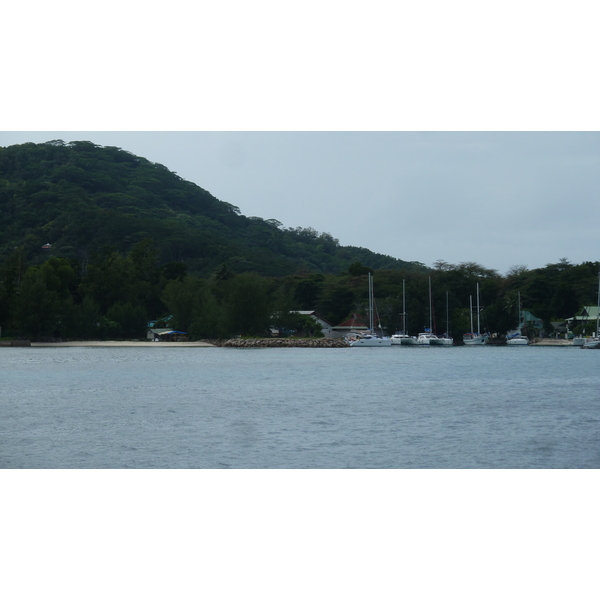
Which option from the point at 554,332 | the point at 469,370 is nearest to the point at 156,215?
the point at 554,332

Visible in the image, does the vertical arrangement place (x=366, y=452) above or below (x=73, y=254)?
below

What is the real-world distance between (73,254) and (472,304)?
5172cm

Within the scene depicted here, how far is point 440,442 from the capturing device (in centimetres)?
1486

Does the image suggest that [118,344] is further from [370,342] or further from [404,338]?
[404,338]

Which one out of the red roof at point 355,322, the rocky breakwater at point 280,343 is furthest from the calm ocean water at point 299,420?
the red roof at point 355,322

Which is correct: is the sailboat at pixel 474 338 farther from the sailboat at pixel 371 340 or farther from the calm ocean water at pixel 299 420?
the calm ocean water at pixel 299 420

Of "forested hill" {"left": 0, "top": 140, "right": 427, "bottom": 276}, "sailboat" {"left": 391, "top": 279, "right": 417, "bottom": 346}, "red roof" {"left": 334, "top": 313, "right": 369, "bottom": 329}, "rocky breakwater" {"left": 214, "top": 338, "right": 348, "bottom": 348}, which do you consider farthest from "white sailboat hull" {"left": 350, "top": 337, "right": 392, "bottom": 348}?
"forested hill" {"left": 0, "top": 140, "right": 427, "bottom": 276}

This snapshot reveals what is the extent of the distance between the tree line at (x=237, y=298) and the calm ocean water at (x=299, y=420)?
113 feet

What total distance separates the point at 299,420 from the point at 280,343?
1872 inches

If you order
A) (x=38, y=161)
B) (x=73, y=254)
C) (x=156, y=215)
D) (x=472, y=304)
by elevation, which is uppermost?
(x=38, y=161)

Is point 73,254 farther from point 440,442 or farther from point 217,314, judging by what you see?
point 440,442

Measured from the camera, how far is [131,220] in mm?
105938

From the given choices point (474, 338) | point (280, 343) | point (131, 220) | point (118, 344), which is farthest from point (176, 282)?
point (131, 220)

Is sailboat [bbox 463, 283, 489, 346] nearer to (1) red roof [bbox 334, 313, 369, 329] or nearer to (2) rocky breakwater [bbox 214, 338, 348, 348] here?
(1) red roof [bbox 334, 313, 369, 329]
